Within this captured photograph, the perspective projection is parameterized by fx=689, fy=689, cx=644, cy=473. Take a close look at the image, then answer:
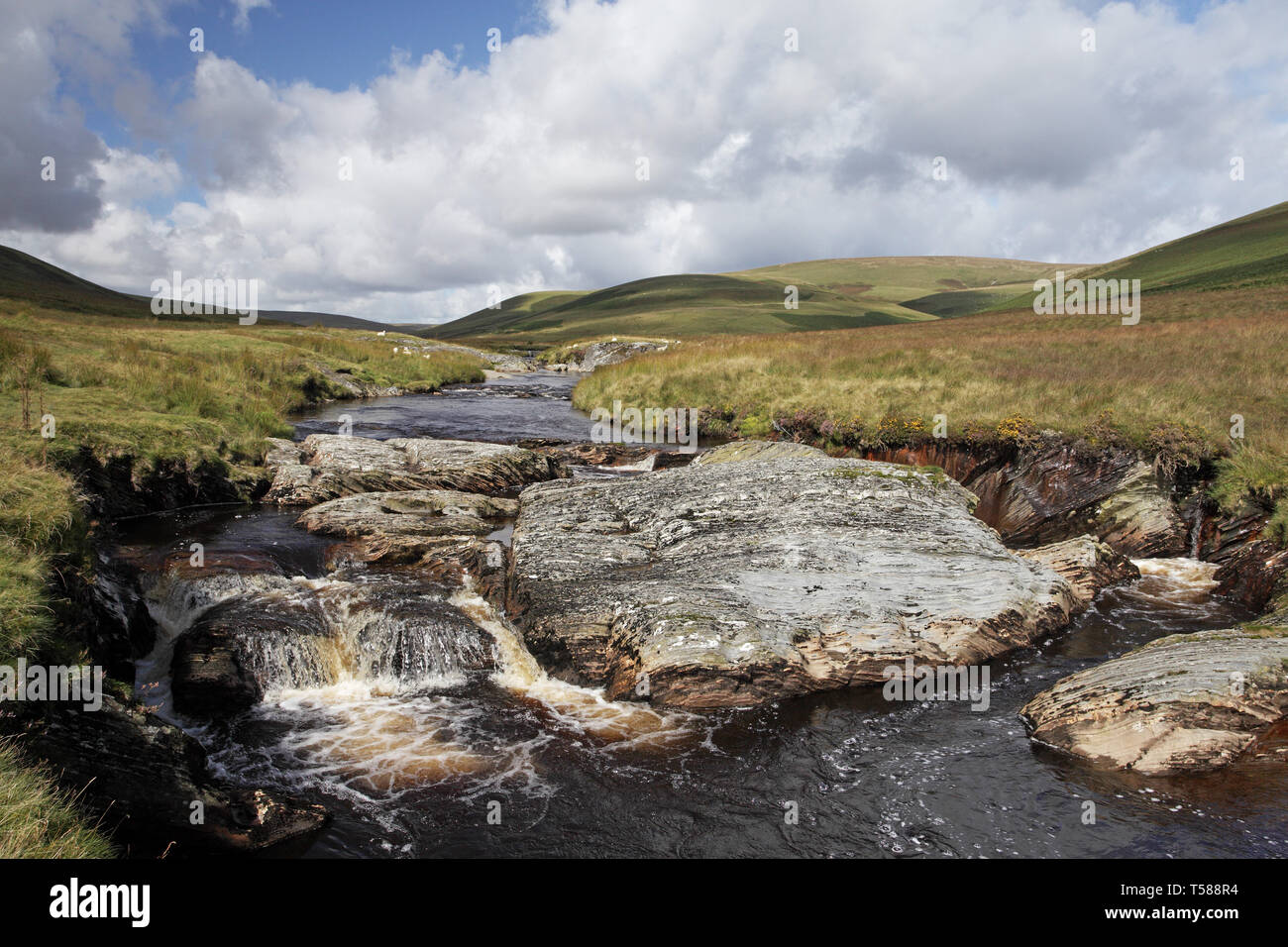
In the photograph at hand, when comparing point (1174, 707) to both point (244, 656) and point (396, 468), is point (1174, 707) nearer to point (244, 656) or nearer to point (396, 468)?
point (244, 656)

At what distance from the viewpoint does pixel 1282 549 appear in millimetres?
14164

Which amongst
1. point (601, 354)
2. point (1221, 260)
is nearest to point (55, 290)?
point (601, 354)

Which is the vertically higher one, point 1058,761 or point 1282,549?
point 1282,549

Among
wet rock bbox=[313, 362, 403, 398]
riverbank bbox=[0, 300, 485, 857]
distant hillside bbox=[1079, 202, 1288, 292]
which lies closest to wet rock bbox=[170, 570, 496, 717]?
riverbank bbox=[0, 300, 485, 857]

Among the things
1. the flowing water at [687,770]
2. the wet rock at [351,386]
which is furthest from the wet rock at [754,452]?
the wet rock at [351,386]

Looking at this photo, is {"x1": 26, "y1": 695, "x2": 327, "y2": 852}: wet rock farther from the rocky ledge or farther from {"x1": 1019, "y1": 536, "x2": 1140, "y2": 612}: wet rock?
{"x1": 1019, "y1": 536, "x2": 1140, "y2": 612}: wet rock

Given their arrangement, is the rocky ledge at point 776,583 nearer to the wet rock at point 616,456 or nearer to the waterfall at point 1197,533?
the waterfall at point 1197,533

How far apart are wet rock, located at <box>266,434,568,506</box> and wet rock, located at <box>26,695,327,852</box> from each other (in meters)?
12.8

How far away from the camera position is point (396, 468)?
Result: 22.1 m

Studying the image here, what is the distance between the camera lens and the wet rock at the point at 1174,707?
8.72 m

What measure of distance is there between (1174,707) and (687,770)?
21.0ft
